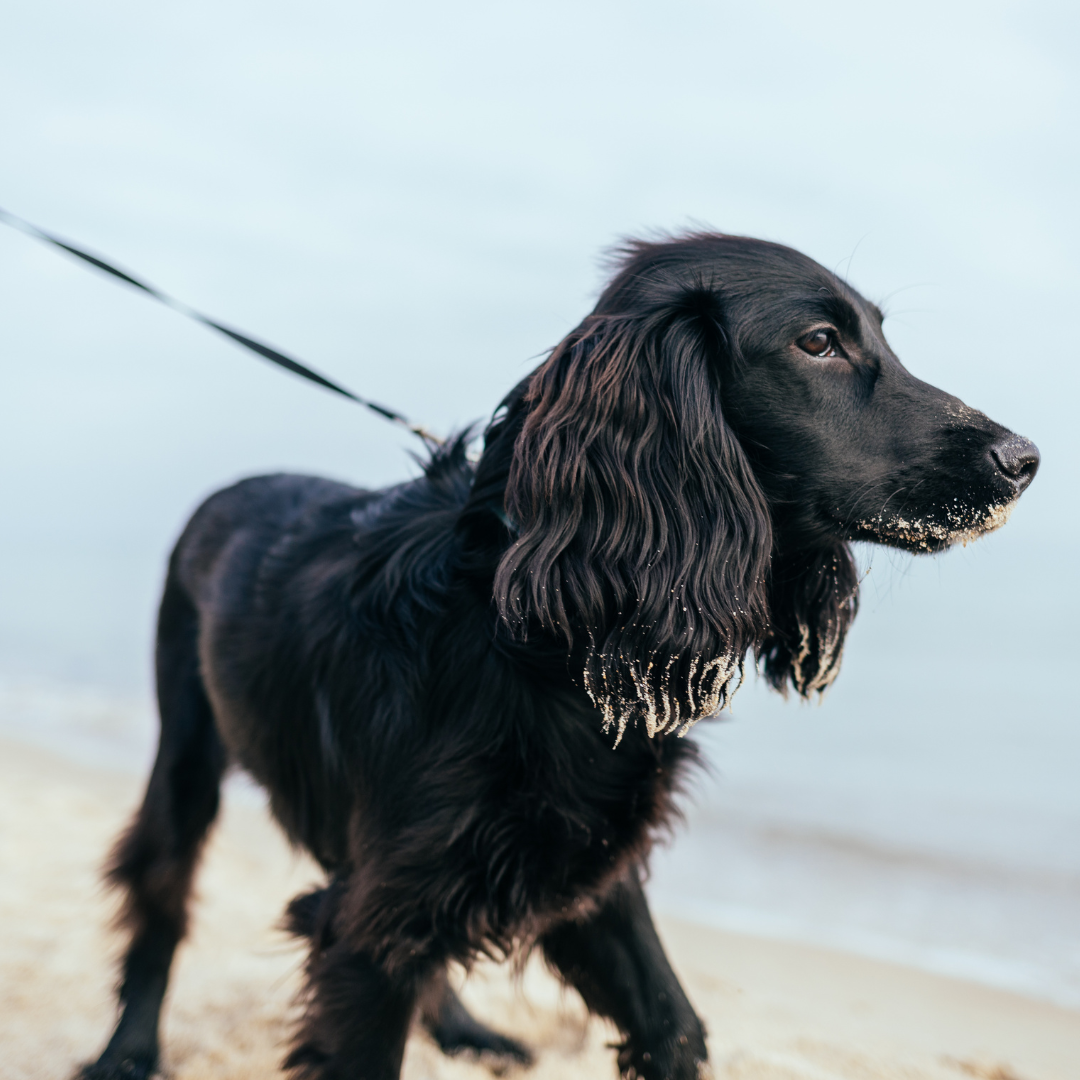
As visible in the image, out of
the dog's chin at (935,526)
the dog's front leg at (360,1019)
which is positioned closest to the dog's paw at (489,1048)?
the dog's front leg at (360,1019)

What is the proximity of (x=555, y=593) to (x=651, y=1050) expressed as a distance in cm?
105

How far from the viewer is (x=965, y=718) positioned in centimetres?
784

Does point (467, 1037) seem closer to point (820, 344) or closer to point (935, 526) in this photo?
point (935, 526)

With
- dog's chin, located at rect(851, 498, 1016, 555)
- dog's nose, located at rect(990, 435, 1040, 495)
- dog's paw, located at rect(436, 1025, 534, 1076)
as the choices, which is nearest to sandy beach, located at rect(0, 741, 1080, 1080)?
dog's paw, located at rect(436, 1025, 534, 1076)

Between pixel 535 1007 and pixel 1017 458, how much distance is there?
2.30 meters

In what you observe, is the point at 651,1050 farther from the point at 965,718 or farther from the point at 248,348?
the point at 965,718

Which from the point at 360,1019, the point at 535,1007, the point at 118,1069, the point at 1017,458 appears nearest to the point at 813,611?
the point at 1017,458

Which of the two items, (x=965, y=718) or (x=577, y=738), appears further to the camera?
(x=965, y=718)

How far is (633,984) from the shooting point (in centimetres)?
213

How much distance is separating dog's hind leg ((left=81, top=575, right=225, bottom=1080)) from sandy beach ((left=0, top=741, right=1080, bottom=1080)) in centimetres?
13

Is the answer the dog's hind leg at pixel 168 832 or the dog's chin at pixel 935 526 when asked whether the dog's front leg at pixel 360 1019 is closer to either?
the dog's hind leg at pixel 168 832

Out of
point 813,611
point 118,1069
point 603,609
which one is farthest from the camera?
point 118,1069

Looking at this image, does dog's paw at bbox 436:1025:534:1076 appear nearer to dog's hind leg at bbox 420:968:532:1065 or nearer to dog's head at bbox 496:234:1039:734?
dog's hind leg at bbox 420:968:532:1065

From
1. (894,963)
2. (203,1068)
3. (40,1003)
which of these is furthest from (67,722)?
(894,963)
